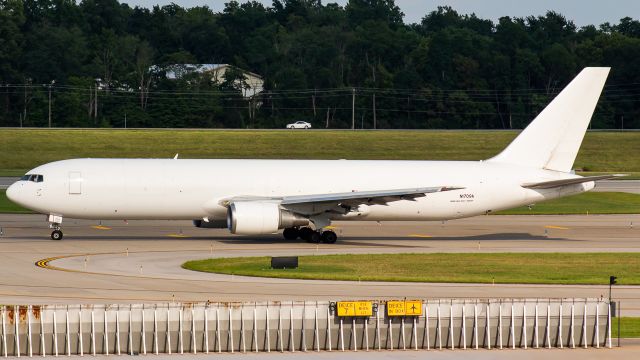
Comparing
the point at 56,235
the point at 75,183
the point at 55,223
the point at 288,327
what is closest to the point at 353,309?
the point at 288,327

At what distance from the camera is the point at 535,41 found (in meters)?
175

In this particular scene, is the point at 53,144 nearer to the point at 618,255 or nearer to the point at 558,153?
the point at 558,153

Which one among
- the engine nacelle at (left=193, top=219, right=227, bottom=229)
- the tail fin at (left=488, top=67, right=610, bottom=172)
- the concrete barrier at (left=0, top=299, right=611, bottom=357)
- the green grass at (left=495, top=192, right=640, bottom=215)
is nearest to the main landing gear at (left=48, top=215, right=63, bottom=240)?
the engine nacelle at (left=193, top=219, right=227, bottom=229)

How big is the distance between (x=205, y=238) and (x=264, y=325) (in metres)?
27.2

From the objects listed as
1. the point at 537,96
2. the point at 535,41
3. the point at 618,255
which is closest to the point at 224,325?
the point at 618,255

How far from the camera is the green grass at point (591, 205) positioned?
2837 inches

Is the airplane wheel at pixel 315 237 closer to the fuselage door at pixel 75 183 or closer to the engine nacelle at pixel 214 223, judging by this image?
the engine nacelle at pixel 214 223

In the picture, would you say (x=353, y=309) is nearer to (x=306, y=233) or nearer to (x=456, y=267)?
(x=456, y=267)

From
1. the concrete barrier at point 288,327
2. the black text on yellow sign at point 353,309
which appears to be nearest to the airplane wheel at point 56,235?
the concrete barrier at point 288,327

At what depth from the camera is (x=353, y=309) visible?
27.8 m

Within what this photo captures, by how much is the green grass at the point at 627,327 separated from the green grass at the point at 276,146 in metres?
Result: 82.7

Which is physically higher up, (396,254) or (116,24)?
(116,24)

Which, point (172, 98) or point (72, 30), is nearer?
point (172, 98)

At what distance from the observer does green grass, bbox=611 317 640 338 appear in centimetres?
2922
